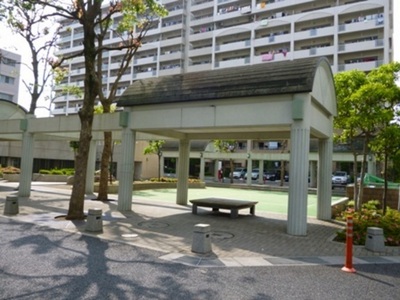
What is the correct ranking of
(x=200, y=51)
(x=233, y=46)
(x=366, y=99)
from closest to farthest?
(x=366, y=99), (x=233, y=46), (x=200, y=51)

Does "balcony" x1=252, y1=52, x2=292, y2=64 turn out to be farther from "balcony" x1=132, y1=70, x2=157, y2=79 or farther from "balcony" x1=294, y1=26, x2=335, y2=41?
"balcony" x1=132, y1=70, x2=157, y2=79

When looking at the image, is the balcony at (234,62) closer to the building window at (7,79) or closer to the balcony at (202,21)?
the balcony at (202,21)

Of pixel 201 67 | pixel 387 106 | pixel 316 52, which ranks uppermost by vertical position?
pixel 201 67

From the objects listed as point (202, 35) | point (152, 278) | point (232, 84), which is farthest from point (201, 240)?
point (202, 35)

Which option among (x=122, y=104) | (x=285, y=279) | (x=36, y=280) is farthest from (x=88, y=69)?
(x=285, y=279)

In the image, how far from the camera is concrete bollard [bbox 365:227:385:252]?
8.88m

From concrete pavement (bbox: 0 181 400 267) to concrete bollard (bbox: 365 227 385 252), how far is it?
0.62 feet

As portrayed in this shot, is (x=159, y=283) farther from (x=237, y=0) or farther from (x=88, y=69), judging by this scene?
(x=237, y=0)

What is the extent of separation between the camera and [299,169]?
10.9 m

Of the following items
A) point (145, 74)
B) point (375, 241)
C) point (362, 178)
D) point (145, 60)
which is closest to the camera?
point (375, 241)

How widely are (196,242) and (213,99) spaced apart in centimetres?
596

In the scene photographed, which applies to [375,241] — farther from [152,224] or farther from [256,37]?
[256,37]

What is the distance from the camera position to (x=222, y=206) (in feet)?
46.3

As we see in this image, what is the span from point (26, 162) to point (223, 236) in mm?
13638
